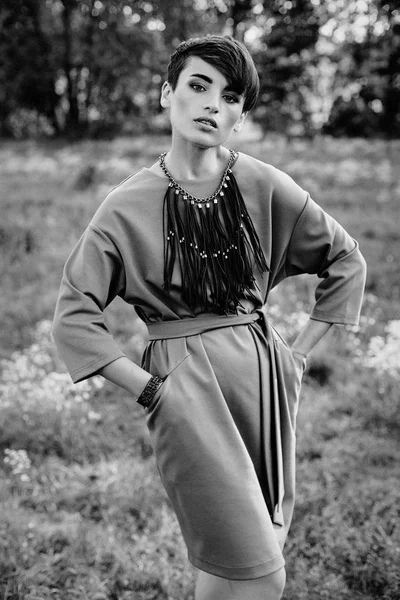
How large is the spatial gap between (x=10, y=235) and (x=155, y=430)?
5423mm

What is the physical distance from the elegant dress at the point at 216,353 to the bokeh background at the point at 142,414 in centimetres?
93

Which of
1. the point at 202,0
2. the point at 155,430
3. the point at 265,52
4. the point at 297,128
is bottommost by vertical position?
the point at 297,128

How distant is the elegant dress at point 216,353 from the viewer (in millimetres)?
1898

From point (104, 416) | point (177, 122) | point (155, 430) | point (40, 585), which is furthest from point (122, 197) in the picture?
point (104, 416)

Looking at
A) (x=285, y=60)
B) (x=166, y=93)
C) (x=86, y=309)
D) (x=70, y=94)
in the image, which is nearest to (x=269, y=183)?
(x=166, y=93)

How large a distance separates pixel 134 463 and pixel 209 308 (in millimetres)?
1911

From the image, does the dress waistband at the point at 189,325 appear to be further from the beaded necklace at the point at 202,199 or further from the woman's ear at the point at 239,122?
the woman's ear at the point at 239,122

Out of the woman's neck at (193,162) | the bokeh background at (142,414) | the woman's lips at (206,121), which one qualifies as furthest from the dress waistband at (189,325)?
the bokeh background at (142,414)

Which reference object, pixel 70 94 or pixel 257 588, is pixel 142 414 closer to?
pixel 257 588

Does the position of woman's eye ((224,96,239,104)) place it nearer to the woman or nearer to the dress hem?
the woman

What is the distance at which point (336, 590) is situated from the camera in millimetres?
2670

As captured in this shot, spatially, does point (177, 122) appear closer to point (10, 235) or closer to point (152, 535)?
point (152, 535)

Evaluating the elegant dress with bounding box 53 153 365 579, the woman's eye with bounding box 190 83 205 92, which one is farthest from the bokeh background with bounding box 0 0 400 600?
the woman's eye with bounding box 190 83 205 92

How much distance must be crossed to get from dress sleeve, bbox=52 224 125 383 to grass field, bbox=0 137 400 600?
1.31 m
